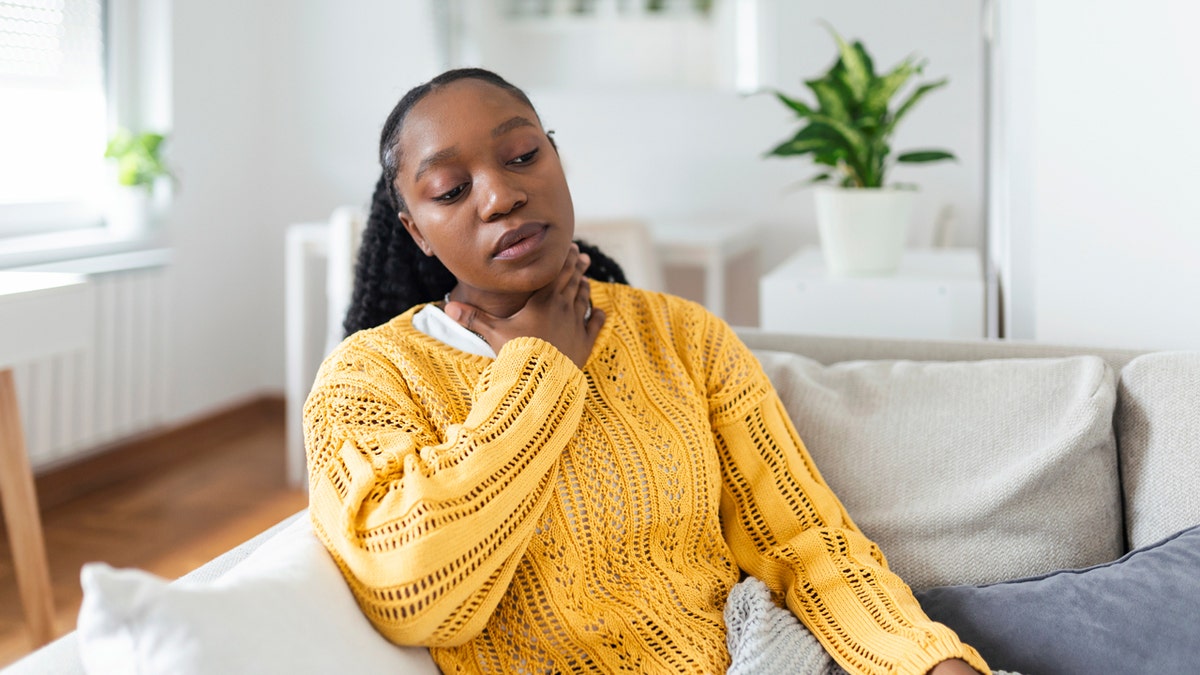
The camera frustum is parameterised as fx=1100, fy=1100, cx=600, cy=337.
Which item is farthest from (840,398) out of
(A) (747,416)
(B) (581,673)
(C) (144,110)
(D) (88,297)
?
(C) (144,110)

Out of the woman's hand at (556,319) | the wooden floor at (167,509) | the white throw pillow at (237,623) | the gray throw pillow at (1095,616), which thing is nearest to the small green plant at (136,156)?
the wooden floor at (167,509)

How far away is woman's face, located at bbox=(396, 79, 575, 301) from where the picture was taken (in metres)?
1.16

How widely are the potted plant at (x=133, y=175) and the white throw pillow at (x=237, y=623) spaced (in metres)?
2.47

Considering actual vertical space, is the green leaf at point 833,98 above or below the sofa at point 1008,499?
above

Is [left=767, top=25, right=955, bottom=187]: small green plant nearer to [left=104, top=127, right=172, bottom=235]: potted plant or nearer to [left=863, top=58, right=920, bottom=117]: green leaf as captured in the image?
[left=863, top=58, right=920, bottom=117]: green leaf

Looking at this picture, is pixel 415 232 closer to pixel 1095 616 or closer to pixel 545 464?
pixel 545 464

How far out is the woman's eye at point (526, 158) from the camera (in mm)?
1189

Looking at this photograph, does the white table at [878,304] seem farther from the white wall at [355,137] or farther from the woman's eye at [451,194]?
the white wall at [355,137]

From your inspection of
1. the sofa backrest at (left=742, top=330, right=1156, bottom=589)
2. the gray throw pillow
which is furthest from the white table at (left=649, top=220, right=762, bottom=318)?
the gray throw pillow

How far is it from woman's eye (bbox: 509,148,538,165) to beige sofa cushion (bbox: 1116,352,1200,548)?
80 cm

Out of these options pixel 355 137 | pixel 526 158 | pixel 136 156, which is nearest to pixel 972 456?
pixel 526 158

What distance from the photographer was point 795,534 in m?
1.23

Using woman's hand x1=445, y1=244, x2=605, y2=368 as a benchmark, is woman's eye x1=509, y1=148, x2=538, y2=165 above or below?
above

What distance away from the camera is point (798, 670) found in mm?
1066
